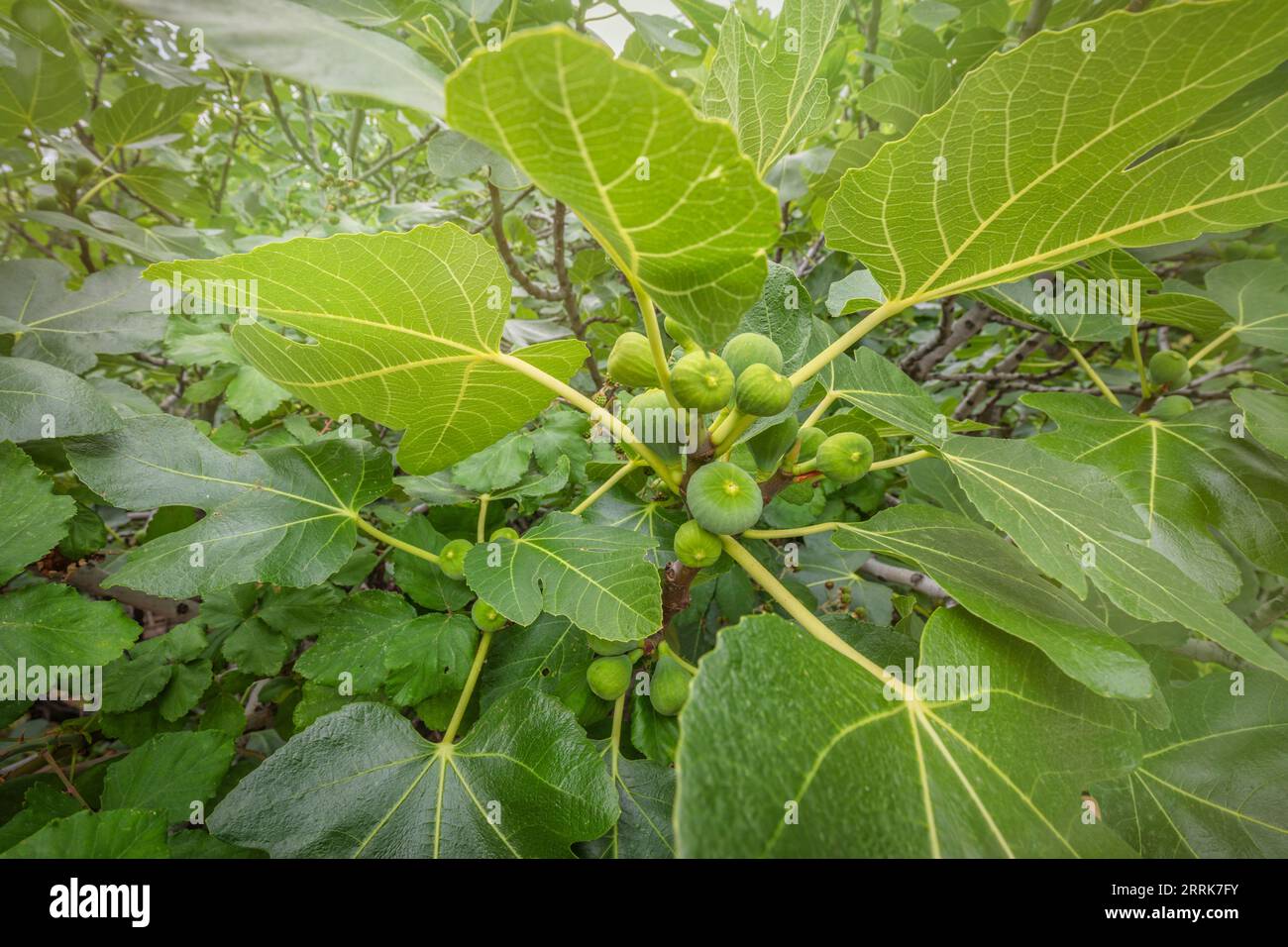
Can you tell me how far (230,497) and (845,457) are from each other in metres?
1.07

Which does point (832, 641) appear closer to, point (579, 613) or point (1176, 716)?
point (579, 613)

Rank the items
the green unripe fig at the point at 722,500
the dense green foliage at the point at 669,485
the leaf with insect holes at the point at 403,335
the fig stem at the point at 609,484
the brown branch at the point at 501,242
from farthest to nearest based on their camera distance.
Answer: the brown branch at the point at 501,242 → the fig stem at the point at 609,484 → the green unripe fig at the point at 722,500 → the leaf with insect holes at the point at 403,335 → the dense green foliage at the point at 669,485

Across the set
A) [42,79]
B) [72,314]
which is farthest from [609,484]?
[42,79]

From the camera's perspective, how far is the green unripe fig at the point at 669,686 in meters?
0.95

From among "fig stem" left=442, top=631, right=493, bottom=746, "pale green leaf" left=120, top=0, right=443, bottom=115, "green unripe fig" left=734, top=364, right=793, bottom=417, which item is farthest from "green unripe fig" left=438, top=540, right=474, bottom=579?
"pale green leaf" left=120, top=0, right=443, bottom=115

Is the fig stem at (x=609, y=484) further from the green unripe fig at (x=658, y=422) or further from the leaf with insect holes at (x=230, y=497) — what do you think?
the leaf with insect holes at (x=230, y=497)

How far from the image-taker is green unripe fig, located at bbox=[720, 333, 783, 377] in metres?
0.81

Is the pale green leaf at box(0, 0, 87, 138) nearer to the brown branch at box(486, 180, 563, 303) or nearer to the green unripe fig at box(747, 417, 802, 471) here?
the brown branch at box(486, 180, 563, 303)

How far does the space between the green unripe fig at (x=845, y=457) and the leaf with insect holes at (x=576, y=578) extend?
296mm

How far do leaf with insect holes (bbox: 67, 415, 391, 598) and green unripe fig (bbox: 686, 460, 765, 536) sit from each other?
665mm

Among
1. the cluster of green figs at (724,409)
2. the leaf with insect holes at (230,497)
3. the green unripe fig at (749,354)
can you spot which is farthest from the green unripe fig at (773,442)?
the leaf with insect holes at (230,497)

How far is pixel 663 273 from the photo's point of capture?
0.61 m

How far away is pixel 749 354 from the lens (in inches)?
31.9

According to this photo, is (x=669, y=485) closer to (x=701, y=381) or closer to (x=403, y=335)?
(x=701, y=381)
